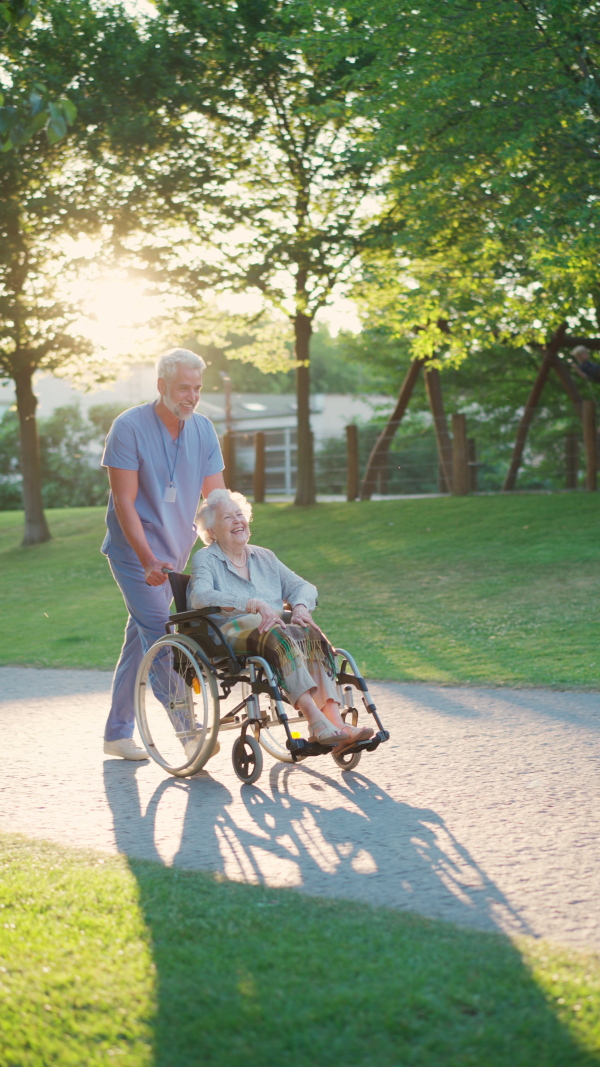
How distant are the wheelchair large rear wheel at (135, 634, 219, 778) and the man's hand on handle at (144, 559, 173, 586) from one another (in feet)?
0.92

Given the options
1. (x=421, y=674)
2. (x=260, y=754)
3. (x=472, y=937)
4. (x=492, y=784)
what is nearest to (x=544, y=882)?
(x=472, y=937)

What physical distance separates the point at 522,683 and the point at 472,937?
4676mm

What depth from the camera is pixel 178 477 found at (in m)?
5.96

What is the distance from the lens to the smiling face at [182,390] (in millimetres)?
5633

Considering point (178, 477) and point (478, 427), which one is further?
point (478, 427)

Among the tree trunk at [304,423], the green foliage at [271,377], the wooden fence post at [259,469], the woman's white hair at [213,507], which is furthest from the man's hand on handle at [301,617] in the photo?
the green foliage at [271,377]

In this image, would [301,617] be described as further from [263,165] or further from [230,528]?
[263,165]

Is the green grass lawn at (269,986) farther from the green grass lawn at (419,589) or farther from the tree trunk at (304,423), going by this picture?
the tree trunk at (304,423)

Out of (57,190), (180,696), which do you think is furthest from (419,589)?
(57,190)

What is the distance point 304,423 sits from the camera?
22.2 metres

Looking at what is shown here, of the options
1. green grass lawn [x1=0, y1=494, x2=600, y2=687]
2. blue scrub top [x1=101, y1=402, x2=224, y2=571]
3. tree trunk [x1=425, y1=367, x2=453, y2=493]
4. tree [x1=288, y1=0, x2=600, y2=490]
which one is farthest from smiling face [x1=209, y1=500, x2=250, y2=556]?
tree trunk [x1=425, y1=367, x2=453, y2=493]

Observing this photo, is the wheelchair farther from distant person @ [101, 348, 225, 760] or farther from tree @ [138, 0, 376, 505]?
tree @ [138, 0, 376, 505]

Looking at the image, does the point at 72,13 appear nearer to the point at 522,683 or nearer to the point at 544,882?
the point at 522,683

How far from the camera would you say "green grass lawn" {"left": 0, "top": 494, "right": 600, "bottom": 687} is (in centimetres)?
923
